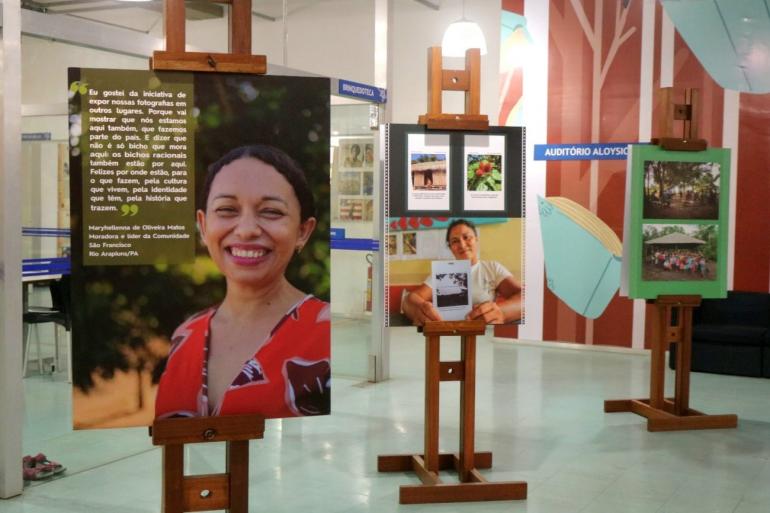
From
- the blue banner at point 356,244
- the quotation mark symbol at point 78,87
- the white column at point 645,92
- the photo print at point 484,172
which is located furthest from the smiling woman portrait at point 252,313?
the white column at point 645,92

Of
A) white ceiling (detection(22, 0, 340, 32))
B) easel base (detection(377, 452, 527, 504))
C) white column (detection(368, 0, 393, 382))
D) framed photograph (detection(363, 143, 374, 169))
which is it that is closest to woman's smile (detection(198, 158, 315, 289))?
easel base (detection(377, 452, 527, 504))

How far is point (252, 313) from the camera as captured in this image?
3.17 metres

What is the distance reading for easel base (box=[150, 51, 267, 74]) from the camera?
305cm

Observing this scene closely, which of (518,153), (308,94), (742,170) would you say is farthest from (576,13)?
(308,94)

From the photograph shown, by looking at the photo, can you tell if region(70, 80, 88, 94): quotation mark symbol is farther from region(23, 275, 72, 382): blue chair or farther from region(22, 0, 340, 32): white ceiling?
region(22, 0, 340, 32): white ceiling

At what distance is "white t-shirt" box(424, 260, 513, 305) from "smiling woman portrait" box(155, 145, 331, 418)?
69.4 inches

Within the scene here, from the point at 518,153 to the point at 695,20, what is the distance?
537 cm

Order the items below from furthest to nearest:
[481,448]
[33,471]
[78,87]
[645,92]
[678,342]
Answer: [645,92] → [678,342] → [481,448] → [33,471] → [78,87]

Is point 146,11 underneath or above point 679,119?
above

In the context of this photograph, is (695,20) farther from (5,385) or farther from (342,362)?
(5,385)

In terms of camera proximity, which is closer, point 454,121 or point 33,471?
point 454,121

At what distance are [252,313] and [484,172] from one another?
6.69 ft

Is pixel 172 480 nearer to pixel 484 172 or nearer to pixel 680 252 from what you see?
pixel 484 172

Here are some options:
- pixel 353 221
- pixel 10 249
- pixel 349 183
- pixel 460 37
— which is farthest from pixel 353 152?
pixel 10 249
